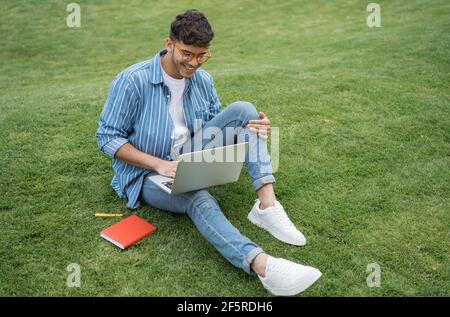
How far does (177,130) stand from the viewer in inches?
132

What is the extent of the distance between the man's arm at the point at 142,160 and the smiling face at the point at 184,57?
65cm

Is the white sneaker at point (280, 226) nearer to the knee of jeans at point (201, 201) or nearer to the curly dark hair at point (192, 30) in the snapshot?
the knee of jeans at point (201, 201)

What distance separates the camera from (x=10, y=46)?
10.9 m

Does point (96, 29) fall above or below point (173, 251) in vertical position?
above

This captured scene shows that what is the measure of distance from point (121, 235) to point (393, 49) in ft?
19.5

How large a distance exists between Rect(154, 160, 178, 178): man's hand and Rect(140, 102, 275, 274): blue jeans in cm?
17

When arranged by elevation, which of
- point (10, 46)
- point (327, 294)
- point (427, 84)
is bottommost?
point (327, 294)

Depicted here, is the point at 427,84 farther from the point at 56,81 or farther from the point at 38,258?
the point at 56,81

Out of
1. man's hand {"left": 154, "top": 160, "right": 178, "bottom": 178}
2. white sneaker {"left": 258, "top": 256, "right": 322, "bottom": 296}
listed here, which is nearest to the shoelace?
white sneaker {"left": 258, "top": 256, "right": 322, "bottom": 296}

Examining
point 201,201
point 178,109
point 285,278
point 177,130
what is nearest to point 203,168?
point 201,201

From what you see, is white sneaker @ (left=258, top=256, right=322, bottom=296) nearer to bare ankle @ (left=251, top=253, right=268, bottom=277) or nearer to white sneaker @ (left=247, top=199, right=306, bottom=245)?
bare ankle @ (left=251, top=253, right=268, bottom=277)

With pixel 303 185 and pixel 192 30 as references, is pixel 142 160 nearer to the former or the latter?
pixel 192 30

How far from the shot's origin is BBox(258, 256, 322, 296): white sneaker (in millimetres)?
A: 2572
